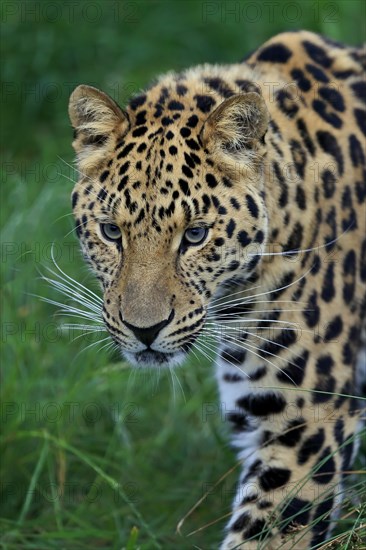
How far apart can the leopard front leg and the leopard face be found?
637 mm

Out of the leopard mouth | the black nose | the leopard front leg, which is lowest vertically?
the leopard front leg

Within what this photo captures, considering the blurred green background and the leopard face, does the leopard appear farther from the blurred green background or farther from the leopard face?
the blurred green background

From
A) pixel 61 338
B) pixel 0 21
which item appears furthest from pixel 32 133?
pixel 61 338

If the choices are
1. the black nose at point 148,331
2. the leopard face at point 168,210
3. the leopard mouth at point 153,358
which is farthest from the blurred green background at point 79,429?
the black nose at point 148,331

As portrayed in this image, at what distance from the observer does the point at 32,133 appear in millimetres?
10148

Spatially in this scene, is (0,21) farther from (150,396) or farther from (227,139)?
(227,139)

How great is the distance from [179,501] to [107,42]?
477cm

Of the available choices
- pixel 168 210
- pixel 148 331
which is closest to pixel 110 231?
pixel 168 210

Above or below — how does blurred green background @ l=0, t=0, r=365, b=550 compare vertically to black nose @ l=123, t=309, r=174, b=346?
below

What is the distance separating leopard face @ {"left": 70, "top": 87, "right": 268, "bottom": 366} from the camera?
195 inches

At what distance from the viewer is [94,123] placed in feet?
17.3

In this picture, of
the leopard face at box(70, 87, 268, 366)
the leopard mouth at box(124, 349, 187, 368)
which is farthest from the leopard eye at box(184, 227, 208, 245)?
the leopard mouth at box(124, 349, 187, 368)

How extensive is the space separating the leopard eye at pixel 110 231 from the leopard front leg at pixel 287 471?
1.00 meters

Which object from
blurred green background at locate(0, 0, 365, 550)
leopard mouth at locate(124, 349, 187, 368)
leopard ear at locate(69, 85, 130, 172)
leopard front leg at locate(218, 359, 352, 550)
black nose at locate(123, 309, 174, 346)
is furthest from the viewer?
blurred green background at locate(0, 0, 365, 550)
